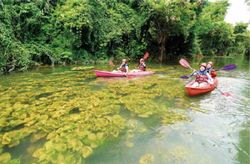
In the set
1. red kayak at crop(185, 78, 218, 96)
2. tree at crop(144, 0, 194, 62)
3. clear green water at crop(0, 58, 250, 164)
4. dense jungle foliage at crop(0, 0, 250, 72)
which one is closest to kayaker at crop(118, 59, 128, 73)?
clear green water at crop(0, 58, 250, 164)

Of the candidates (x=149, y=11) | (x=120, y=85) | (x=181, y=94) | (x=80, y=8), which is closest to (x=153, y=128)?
(x=181, y=94)

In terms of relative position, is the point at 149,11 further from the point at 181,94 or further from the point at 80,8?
the point at 181,94

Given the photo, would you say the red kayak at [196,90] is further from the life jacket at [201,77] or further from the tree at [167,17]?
the tree at [167,17]

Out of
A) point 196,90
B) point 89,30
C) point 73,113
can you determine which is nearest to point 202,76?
point 196,90

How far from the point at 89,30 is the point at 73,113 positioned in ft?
35.1

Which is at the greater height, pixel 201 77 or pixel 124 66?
pixel 124 66

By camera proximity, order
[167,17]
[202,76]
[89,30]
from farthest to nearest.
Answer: [167,17]
[89,30]
[202,76]

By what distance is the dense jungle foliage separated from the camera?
40.6 feet

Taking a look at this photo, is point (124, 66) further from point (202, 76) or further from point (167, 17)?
point (167, 17)

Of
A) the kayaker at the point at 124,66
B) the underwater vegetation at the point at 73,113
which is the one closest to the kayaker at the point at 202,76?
the underwater vegetation at the point at 73,113

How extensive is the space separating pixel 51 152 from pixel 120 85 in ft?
17.5

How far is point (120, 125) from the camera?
4.90 meters

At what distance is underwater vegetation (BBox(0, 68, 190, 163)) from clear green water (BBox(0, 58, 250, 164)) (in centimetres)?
2

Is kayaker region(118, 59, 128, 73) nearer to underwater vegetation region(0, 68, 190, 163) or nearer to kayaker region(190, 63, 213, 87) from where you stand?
underwater vegetation region(0, 68, 190, 163)
